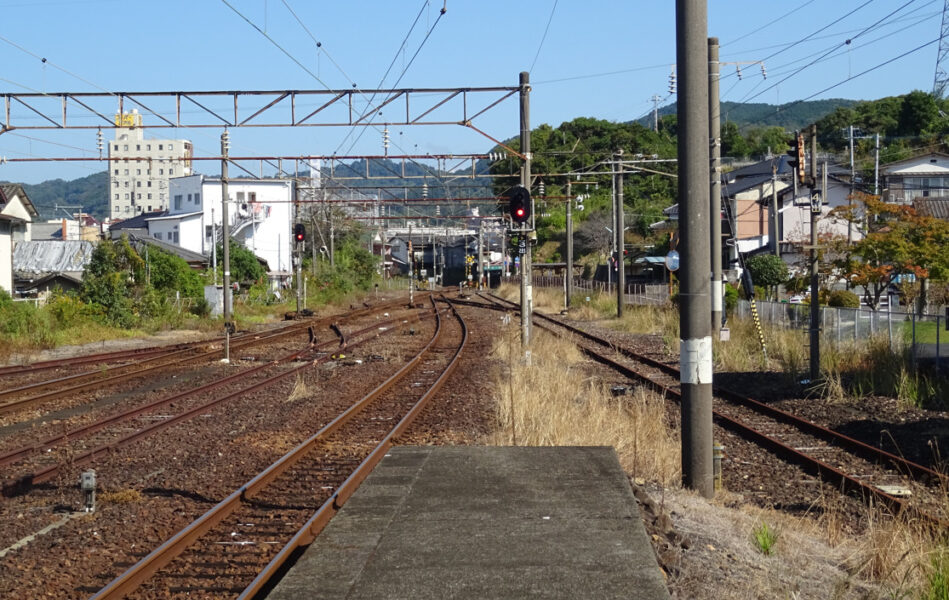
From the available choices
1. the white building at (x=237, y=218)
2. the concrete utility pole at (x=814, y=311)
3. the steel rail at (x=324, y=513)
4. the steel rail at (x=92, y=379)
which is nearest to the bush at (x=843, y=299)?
the concrete utility pole at (x=814, y=311)

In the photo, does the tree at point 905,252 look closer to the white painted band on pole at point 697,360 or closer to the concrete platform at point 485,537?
the white painted band on pole at point 697,360

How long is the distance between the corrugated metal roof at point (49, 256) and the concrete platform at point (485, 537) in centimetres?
5710

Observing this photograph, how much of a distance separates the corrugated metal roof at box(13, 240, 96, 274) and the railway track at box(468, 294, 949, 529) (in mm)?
50554

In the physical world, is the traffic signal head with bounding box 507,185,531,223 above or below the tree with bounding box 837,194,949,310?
above

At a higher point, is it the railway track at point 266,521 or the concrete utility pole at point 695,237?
the concrete utility pole at point 695,237

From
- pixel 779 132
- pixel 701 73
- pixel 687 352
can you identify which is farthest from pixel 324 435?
pixel 779 132

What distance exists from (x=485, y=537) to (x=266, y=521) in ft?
10.1

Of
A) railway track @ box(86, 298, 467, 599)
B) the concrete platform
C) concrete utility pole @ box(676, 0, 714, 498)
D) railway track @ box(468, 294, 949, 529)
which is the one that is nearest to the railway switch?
railway track @ box(86, 298, 467, 599)

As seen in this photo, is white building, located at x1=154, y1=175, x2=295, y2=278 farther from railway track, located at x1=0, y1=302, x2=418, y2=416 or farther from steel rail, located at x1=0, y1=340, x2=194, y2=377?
steel rail, located at x1=0, y1=340, x2=194, y2=377

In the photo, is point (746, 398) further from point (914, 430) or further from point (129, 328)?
point (129, 328)

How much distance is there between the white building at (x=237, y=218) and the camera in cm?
7362

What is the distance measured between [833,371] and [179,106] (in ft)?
51.8

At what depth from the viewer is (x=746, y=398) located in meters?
16.0

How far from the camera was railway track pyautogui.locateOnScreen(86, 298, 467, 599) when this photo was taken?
6.08 meters
